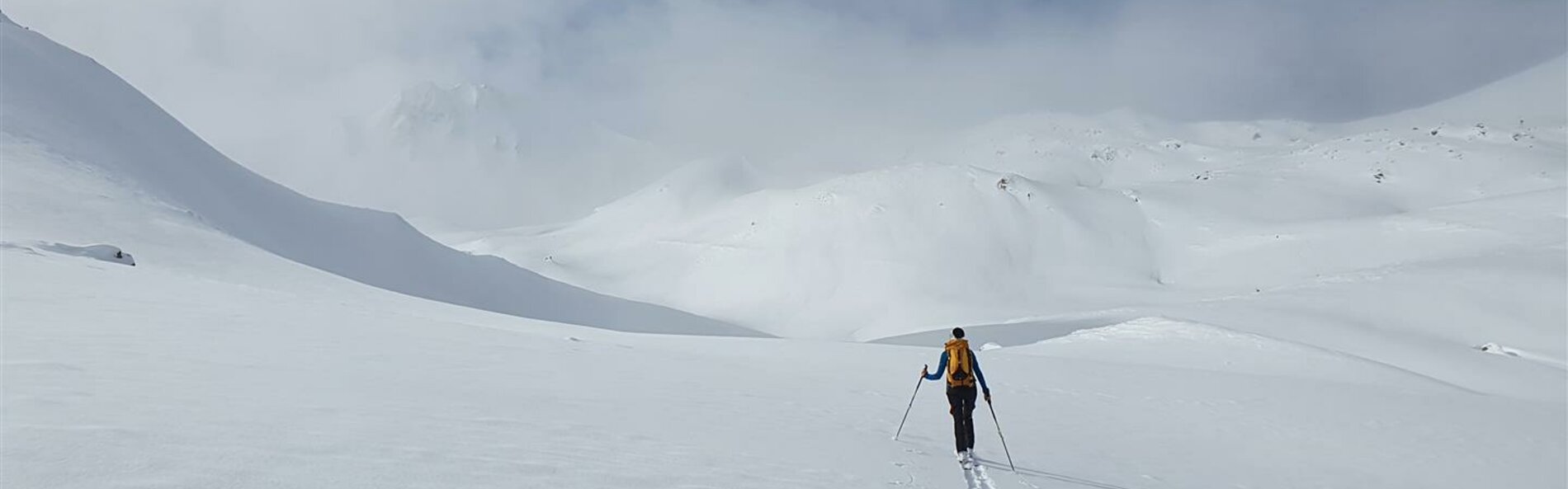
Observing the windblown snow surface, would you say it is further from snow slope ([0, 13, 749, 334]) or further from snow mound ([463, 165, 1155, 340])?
snow mound ([463, 165, 1155, 340])

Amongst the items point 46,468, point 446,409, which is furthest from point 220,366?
point 46,468

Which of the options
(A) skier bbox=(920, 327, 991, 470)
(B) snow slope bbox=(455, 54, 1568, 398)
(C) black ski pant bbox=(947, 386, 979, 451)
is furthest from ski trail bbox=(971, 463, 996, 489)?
(B) snow slope bbox=(455, 54, 1568, 398)

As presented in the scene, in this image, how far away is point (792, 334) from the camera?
59.8m

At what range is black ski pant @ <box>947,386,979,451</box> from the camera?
10.0m

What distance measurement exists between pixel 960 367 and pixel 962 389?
1.03 ft

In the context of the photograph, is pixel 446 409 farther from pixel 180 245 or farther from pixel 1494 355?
pixel 1494 355

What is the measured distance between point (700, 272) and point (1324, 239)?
5064 centimetres

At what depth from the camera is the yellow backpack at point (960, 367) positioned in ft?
33.6

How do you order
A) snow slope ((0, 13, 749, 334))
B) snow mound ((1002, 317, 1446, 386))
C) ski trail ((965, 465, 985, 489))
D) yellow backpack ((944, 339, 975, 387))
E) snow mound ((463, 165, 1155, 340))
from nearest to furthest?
1. ski trail ((965, 465, 985, 489))
2. yellow backpack ((944, 339, 975, 387))
3. snow mound ((1002, 317, 1446, 386))
4. snow slope ((0, 13, 749, 334))
5. snow mound ((463, 165, 1155, 340))

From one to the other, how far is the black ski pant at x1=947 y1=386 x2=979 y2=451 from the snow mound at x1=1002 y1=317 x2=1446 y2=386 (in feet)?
48.5

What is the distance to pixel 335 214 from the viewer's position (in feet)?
168

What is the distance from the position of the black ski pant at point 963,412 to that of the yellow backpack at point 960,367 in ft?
0.25

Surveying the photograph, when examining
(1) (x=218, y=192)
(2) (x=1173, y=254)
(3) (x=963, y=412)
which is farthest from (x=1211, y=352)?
(1) (x=218, y=192)

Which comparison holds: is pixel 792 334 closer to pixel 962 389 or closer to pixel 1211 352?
pixel 1211 352
